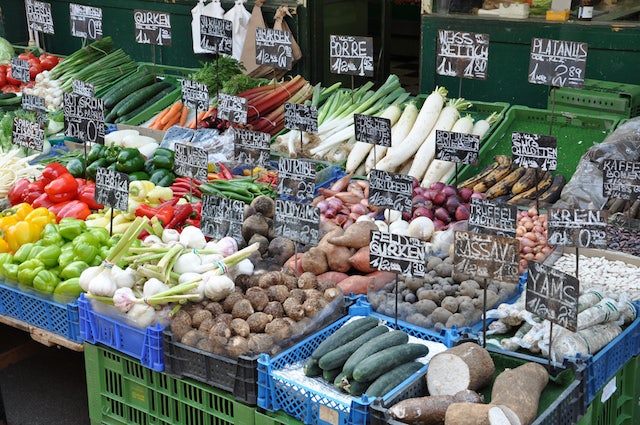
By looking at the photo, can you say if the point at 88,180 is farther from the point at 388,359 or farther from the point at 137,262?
the point at 388,359

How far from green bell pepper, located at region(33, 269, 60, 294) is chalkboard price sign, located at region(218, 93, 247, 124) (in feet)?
7.02

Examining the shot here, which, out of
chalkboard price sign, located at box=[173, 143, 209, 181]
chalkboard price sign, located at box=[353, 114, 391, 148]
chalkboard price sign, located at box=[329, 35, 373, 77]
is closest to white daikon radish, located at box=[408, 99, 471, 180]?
chalkboard price sign, located at box=[353, 114, 391, 148]

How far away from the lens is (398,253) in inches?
152

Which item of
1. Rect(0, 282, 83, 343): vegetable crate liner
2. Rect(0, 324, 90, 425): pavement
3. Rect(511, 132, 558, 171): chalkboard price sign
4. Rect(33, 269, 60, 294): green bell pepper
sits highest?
Rect(511, 132, 558, 171): chalkboard price sign

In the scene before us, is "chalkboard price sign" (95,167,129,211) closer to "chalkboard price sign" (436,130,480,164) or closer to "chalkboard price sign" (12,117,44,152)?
"chalkboard price sign" (12,117,44,152)

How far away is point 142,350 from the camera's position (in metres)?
3.96

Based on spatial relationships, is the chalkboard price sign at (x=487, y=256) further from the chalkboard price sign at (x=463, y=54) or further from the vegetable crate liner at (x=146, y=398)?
the chalkboard price sign at (x=463, y=54)

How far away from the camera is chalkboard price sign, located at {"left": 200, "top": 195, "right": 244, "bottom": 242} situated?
14.9 feet

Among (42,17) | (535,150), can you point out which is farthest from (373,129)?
(42,17)

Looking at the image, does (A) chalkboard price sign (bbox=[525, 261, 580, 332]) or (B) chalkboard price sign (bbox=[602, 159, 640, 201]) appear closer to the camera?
(A) chalkboard price sign (bbox=[525, 261, 580, 332])

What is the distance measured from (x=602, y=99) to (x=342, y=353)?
3.69m

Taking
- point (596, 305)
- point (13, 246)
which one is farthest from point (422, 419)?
point (13, 246)

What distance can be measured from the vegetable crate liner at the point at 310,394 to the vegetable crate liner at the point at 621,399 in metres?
0.70

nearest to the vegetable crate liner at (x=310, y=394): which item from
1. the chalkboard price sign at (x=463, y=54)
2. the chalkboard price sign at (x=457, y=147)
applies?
the chalkboard price sign at (x=457, y=147)
